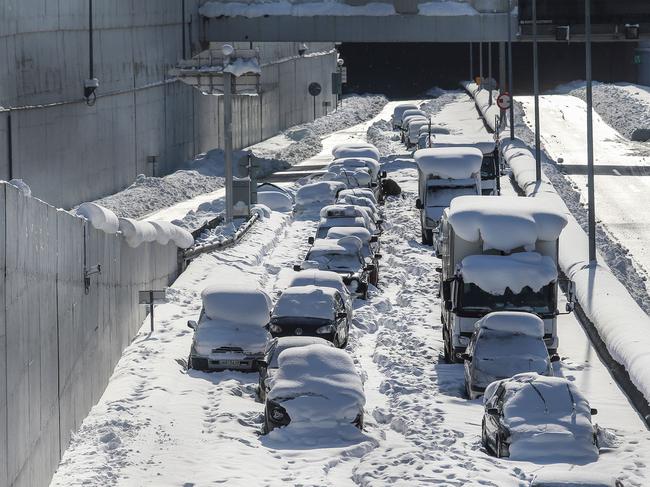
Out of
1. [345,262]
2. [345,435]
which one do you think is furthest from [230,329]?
[345,262]

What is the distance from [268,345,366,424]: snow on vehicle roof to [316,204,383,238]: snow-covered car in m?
18.5

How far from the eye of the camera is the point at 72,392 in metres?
22.4

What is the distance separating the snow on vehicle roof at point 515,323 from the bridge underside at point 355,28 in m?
49.3

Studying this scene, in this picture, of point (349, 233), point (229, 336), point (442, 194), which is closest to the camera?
point (229, 336)

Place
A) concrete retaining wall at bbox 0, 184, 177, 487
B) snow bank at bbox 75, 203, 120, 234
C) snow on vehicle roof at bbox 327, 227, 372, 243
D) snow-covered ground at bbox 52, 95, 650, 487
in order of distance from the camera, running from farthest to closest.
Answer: snow on vehicle roof at bbox 327, 227, 372, 243 → snow bank at bbox 75, 203, 120, 234 → snow-covered ground at bbox 52, 95, 650, 487 → concrete retaining wall at bbox 0, 184, 177, 487

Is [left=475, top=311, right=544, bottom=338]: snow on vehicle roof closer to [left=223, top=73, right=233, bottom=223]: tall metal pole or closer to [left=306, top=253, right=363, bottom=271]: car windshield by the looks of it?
[left=306, top=253, right=363, bottom=271]: car windshield

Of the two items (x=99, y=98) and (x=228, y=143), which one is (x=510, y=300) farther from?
(x=99, y=98)

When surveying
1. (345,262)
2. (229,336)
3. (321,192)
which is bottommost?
(229,336)

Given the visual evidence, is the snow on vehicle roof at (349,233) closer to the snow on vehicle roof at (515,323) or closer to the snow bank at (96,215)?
the snow bank at (96,215)

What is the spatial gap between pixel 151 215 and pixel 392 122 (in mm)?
45312

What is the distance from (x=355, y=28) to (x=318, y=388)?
5327cm

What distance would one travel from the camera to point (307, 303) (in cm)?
2914

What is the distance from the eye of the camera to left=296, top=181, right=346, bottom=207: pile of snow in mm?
53469

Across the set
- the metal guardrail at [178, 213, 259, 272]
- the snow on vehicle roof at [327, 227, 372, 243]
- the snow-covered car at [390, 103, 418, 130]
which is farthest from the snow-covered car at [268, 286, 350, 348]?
the snow-covered car at [390, 103, 418, 130]
